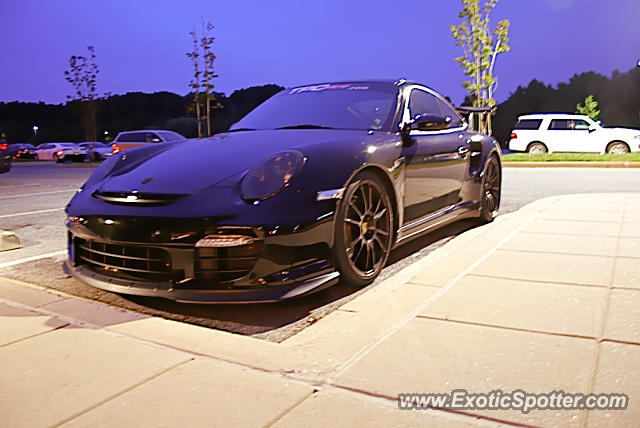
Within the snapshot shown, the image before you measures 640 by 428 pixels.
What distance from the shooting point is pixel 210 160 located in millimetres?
3461

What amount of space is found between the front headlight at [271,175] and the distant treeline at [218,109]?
50451mm

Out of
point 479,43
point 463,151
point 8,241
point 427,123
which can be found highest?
point 479,43

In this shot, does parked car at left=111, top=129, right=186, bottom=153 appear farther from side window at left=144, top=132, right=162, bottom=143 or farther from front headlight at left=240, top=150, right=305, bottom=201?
front headlight at left=240, top=150, right=305, bottom=201

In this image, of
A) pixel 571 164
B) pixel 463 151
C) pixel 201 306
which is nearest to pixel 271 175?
pixel 201 306

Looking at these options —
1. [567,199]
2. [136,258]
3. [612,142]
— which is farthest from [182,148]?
[612,142]

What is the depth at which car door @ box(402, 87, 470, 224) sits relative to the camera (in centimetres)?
409

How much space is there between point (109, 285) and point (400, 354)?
1596mm

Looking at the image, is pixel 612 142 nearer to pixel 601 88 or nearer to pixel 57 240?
pixel 57 240

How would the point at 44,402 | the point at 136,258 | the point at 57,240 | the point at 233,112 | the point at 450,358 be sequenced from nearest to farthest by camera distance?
the point at 44,402, the point at 450,358, the point at 136,258, the point at 57,240, the point at 233,112

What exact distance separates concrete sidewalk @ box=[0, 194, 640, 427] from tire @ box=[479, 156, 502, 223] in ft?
6.14

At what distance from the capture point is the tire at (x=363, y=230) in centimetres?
327

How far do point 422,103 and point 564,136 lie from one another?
18.0m

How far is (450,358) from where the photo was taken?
2.37 m

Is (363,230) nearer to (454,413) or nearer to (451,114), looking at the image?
(454,413)
